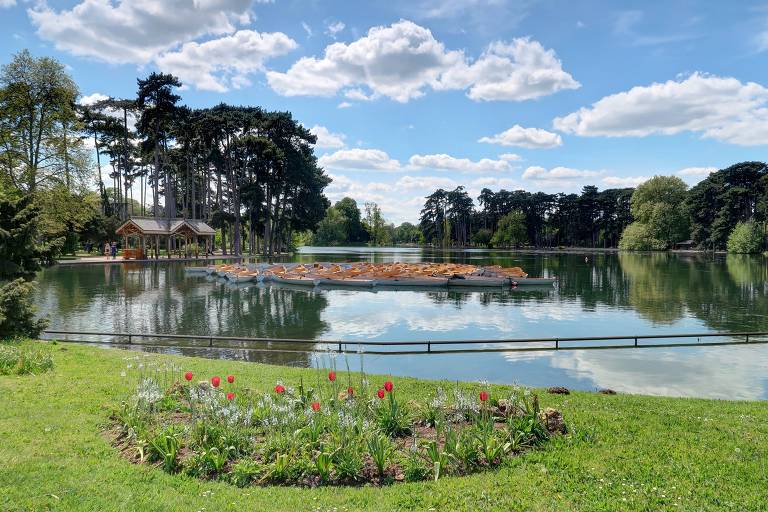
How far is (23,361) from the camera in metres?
10.1

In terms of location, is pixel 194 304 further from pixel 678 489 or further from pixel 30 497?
pixel 678 489

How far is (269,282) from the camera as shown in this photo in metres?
38.9

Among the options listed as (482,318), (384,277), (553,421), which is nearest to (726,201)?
(384,277)

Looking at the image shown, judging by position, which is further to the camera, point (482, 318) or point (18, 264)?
point (482, 318)

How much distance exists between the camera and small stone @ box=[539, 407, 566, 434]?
22.7 ft

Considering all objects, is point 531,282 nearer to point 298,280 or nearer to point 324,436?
point 298,280

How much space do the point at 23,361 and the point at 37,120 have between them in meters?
35.4

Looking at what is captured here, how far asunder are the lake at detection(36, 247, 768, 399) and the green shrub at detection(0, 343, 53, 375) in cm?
471

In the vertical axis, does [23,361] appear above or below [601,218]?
below

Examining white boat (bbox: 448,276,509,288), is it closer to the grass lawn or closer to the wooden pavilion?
the grass lawn

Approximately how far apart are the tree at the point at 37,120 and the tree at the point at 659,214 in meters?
91.8

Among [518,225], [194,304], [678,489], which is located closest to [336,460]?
[678,489]

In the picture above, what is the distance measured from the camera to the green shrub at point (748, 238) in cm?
7794

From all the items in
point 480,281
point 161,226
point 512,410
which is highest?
point 161,226
